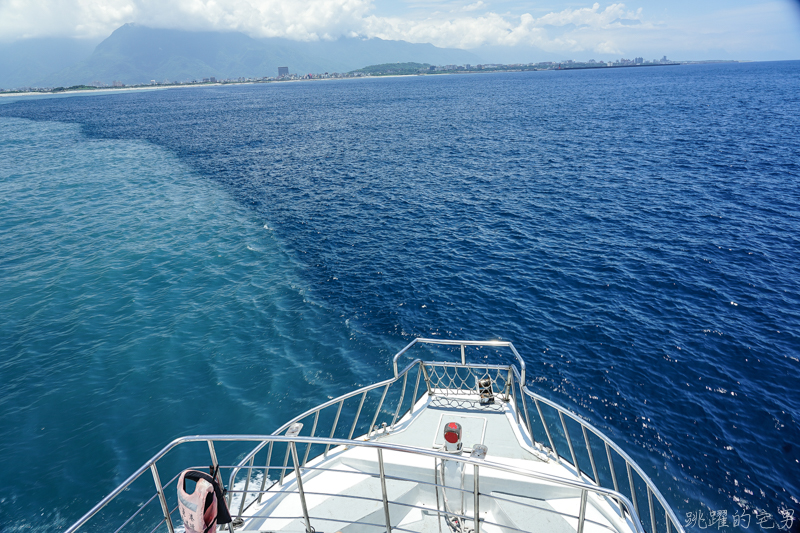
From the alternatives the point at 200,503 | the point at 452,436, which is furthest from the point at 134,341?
the point at 452,436

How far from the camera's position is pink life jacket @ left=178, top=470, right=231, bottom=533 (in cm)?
679

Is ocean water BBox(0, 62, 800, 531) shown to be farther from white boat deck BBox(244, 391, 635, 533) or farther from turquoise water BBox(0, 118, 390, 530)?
white boat deck BBox(244, 391, 635, 533)

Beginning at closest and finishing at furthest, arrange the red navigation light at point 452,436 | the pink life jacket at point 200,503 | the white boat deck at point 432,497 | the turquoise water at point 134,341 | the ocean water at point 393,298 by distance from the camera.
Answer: the pink life jacket at point 200,503 → the white boat deck at point 432,497 → the red navigation light at point 452,436 → the turquoise water at point 134,341 → the ocean water at point 393,298

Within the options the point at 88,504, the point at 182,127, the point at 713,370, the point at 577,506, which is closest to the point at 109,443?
the point at 88,504

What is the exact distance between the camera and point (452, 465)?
1092 centimetres

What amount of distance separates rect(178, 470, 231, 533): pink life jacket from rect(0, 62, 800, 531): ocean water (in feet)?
40.7

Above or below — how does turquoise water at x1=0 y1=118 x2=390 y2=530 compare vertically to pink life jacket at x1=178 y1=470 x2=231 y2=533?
below

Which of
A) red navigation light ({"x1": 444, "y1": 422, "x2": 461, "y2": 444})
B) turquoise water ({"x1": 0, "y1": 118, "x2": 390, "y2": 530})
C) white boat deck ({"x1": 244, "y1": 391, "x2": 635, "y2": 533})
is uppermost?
red navigation light ({"x1": 444, "y1": 422, "x2": 461, "y2": 444})

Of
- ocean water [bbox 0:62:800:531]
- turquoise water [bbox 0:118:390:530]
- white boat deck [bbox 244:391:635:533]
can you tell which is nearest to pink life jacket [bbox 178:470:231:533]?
white boat deck [bbox 244:391:635:533]

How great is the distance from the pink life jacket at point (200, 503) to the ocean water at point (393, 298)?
1240 centimetres

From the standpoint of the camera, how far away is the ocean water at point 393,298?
59.6 ft

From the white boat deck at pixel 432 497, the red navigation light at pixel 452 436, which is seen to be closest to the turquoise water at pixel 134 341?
the white boat deck at pixel 432 497

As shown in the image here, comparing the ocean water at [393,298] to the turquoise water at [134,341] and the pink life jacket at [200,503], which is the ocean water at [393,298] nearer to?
the turquoise water at [134,341]

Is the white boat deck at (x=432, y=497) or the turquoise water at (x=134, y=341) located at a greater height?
the white boat deck at (x=432, y=497)
